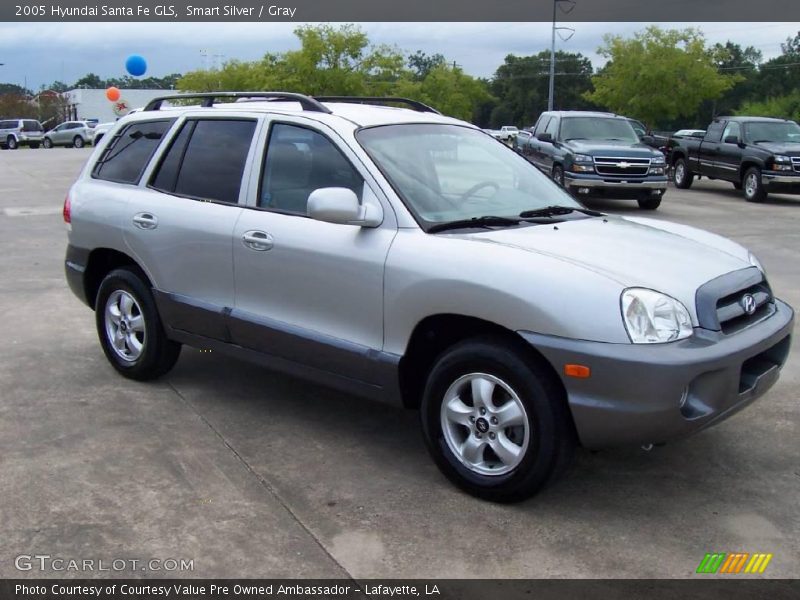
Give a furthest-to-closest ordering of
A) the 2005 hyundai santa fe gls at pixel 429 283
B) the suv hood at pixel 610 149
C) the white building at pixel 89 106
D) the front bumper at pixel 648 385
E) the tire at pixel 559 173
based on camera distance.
Result: the white building at pixel 89 106
the tire at pixel 559 173
the suv hood at pixel 610 149
the 2005 hyundai santa fe gls at pixel 429 283
the front bumper at pixel 648 385

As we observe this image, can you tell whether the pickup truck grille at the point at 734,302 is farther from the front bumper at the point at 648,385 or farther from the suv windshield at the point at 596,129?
the suv windshield at the point at 596,129

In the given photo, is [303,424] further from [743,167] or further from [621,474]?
[743,167]

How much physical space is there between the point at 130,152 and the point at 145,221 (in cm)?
74

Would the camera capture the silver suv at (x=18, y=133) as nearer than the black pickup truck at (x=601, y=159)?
No

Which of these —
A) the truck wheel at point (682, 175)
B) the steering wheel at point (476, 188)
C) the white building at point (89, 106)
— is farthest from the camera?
the white building at point (89, 106)

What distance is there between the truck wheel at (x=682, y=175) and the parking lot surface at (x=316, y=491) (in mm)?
16263

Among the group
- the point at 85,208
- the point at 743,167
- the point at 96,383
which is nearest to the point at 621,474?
the point at 96,383

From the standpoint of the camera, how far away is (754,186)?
59.1 ft

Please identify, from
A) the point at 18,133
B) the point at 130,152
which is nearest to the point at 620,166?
the point at 130,152

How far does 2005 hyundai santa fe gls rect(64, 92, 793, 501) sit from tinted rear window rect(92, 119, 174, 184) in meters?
0.02

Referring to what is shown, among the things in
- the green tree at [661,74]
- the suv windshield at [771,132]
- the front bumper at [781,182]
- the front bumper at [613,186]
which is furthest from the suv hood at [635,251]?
the green tree at [661,74]

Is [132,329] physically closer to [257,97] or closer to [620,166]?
[257,97]

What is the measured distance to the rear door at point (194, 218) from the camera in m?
4.95
